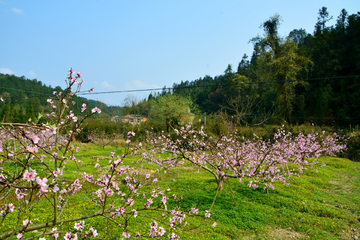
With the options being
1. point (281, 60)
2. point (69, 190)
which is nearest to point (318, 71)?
point (281, 60)

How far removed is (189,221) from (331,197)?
5.82m

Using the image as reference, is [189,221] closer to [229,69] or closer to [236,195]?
[236,195]

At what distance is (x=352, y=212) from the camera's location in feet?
20.5

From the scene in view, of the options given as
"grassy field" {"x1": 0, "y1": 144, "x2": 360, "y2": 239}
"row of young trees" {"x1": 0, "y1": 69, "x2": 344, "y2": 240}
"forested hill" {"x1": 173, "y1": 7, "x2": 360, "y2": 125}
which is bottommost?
"grassy field" {"x1": 0, "y1": 144, "x2": 360, "y2": 239}

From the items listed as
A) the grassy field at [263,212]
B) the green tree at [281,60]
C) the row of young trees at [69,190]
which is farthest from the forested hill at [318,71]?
the row of young trees at [69,190]

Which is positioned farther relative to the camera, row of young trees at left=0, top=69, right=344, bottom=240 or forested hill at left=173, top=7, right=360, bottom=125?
forested hill at left=173, top=7, right=360, bottom=125

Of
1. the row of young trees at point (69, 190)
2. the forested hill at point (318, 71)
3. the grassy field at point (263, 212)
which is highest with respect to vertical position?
the forested hill at point (318, 71)

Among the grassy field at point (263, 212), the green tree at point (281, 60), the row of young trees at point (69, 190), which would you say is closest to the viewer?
the row of young trees at point (69, 190)

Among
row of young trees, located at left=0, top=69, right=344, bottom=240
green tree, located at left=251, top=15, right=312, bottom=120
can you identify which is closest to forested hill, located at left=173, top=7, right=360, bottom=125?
green tree, located at left=251, top=15, right=312, bottom=120

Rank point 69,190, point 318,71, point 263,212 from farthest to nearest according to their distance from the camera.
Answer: point 318,71 → point 263,212 → point 69,190

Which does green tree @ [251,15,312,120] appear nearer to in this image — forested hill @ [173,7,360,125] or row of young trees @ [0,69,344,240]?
forested hill @ [173,7,360,125]

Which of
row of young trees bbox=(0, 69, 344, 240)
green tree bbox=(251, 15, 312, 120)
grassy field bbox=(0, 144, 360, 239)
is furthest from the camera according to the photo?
green tree bbox=(251, 15, 312, 120)

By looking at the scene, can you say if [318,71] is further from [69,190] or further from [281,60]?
[69,190]

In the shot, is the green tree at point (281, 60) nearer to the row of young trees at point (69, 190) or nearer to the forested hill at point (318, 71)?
the forested hill at point (318, 71)
